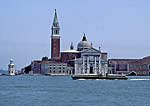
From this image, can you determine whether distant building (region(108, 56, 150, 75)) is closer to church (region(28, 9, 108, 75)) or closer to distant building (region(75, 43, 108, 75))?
church (region(28, 9, 108, 75))

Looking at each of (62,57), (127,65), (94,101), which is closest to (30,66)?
(62,57)

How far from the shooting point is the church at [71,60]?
150000 millimetres

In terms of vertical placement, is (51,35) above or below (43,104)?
above

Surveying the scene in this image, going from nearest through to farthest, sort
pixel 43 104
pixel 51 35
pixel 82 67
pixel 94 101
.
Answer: pixel 43 104
pixel 94 101
pixel 82 67
pixel 51 35

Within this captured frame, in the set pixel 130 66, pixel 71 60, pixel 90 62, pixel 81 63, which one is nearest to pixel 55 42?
pixel 71 60

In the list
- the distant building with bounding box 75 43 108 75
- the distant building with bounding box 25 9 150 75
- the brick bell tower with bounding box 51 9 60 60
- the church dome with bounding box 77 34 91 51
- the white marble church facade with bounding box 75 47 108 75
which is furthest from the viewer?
the church dome with bounding box 77 34 91 51

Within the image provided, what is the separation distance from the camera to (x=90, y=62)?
151m

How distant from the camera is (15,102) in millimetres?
37188

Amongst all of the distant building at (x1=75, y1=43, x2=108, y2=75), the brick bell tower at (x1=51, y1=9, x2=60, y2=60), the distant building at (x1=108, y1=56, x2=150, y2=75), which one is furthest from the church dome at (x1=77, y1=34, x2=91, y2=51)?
the distant building at (x1=108, y1=56, x2=150, y2=75)

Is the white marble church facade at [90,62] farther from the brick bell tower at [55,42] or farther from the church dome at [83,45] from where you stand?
the brick bell tower at [55,42]

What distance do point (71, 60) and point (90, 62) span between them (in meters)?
7.21

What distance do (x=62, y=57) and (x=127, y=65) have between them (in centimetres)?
1962

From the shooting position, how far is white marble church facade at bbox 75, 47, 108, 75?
149 metres

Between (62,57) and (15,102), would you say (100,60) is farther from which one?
(15,102)
